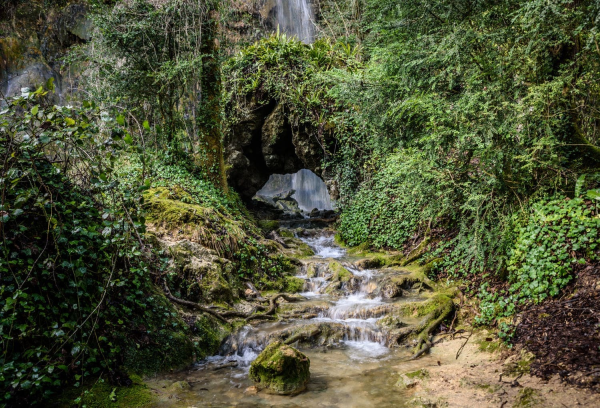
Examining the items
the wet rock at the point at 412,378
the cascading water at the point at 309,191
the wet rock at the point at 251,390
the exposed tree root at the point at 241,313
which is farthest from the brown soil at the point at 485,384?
the cascading water at the point at 309,191

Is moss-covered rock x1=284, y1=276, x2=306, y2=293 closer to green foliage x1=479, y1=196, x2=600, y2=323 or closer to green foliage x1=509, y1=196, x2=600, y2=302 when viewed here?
green foliage x1=479, y1=196, x2=600, y2=323

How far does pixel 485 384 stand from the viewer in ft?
12.6

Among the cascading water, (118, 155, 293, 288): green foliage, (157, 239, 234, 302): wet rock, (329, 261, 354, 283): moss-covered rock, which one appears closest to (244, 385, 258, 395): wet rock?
(157, 239, 234, 302): wet rock

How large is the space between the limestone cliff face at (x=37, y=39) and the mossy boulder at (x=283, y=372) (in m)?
14.7

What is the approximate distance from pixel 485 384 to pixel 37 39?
19.8 meters

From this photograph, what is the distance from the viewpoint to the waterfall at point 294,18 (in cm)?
1839

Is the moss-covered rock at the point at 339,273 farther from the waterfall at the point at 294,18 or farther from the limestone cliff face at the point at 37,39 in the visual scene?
the waterfall at the point at 294,18

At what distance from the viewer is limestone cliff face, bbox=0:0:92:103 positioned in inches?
572

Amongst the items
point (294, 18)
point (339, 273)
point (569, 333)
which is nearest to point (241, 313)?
point (339, 273)

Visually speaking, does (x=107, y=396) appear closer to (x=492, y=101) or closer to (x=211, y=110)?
(x=492, y=101)

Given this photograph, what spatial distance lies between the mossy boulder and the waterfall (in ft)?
56.9

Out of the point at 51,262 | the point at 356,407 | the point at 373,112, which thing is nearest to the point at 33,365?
the point at 51,262

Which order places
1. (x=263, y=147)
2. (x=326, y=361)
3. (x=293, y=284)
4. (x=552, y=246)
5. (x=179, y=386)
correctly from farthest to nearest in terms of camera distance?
(x=263, y=147) → (x=293, y=284) → (x=326, y=361) → (x=552, y=246) → (x=179, y=386)

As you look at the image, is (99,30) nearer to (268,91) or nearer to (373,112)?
(268,91)
